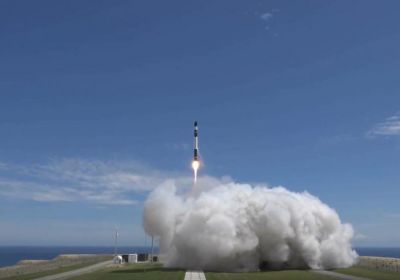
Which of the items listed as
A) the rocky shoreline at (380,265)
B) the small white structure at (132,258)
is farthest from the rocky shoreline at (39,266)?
the rocky shoreline at (380,265)

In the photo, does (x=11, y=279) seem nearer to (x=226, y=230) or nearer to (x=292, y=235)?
(x=226, y=230)

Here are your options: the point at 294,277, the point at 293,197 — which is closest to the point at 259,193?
the point at 293,197

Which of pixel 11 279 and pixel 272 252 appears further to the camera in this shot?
pixel 272 252

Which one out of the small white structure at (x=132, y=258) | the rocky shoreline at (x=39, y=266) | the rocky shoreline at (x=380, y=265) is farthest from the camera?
the small white structure at (x=132, y=258)

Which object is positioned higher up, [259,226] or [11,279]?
[259,226]

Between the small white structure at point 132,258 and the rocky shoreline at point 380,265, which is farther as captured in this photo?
the small white structure at point 132,258

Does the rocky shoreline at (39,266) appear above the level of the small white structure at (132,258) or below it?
below

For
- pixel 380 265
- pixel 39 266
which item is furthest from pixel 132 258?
pixel 380 265

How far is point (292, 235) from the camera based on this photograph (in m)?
91.8

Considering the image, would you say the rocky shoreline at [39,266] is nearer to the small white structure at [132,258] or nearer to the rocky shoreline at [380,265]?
the small white structure at [132,258]

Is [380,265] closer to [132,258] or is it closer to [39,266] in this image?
[132,258]

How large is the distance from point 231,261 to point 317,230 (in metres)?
20.3

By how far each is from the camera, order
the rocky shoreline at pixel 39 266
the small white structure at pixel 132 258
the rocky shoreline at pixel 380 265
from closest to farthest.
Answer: the rocky shoreline at pixel 39 266 → the rocky shoreline at pixel 380 265 → the small white structure at pixel 132 258

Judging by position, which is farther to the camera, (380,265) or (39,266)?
(39,266)
